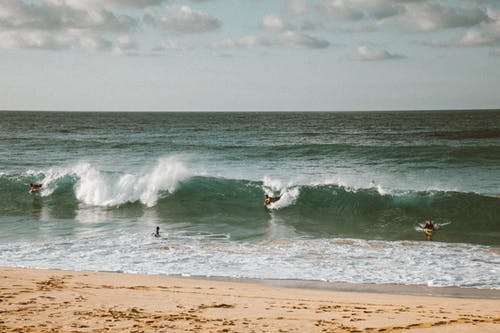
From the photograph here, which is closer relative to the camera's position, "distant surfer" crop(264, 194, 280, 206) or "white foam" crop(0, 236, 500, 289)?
"white foam" crop(0, 236, 500, 289)

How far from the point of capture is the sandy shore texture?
6.94 meters

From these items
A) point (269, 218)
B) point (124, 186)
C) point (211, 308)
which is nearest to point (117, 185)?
point (124, 186)

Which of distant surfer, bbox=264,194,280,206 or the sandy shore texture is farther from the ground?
distant surfer, bbox=264,194,280,206

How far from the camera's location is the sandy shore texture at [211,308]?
6941mm

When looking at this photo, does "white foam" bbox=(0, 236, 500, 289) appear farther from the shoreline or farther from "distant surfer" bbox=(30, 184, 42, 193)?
"distant surfer" bbox=(30, 184, 42, 193)

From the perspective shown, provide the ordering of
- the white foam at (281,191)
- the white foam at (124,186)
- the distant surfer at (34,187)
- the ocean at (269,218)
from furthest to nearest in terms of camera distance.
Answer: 1. the distant surfer at (34,187)
2. the white foam at (124,186)
3. the white foam at (281,191)
4. the ocean at (269,218)

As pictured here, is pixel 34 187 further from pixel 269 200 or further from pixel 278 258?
pixel 278 258

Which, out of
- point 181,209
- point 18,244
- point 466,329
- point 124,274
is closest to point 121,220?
point 181,209

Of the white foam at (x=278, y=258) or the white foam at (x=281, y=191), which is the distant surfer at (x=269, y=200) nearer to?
the white foam at (x=281, y=191)

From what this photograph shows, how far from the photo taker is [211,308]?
798 centimetres

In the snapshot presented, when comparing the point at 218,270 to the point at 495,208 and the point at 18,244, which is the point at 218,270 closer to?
the point at 18,244

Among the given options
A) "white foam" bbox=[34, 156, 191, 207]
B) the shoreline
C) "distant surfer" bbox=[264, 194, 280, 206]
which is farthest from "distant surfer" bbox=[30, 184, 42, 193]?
the shoreline

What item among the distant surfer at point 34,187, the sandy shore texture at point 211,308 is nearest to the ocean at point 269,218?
the distant surfer at point 34,187

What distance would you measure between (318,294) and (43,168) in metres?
26.8
